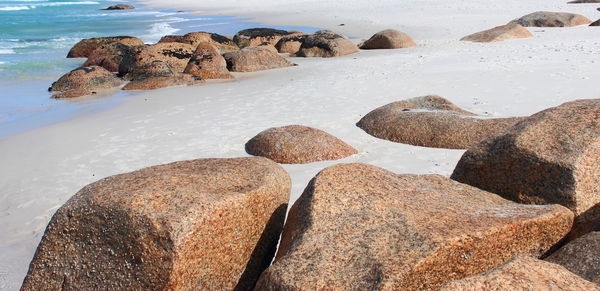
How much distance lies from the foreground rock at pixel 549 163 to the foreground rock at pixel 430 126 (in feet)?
6.62

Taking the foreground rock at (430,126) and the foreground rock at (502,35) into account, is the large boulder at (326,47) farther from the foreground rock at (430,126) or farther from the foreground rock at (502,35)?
the foreground rock at (430,126)

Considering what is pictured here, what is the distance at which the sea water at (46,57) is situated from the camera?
10.4 m

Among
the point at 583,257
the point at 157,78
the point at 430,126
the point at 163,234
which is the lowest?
the point at 157,78

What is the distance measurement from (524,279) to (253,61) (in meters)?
12.6

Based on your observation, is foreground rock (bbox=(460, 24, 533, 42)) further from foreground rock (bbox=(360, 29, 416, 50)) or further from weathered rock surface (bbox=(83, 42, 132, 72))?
weathered rock surface (bbox=(83, 42, 132, 72))

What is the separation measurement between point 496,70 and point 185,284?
9326 millimetres

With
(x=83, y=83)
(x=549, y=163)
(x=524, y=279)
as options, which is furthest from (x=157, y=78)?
(x=524, y=279)

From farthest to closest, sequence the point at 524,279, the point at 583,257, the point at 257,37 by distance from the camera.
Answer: the point at 257,37 → the point at 583,257 → the point at 524,279

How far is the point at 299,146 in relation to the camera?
6.62 metres

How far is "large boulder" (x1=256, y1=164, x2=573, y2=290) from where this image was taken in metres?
2.73

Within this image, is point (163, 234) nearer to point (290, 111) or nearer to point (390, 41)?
point (290, 111)

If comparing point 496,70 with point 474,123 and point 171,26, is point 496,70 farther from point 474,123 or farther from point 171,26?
point 171,26

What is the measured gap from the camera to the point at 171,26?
97.9 feet

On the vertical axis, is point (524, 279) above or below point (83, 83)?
above
